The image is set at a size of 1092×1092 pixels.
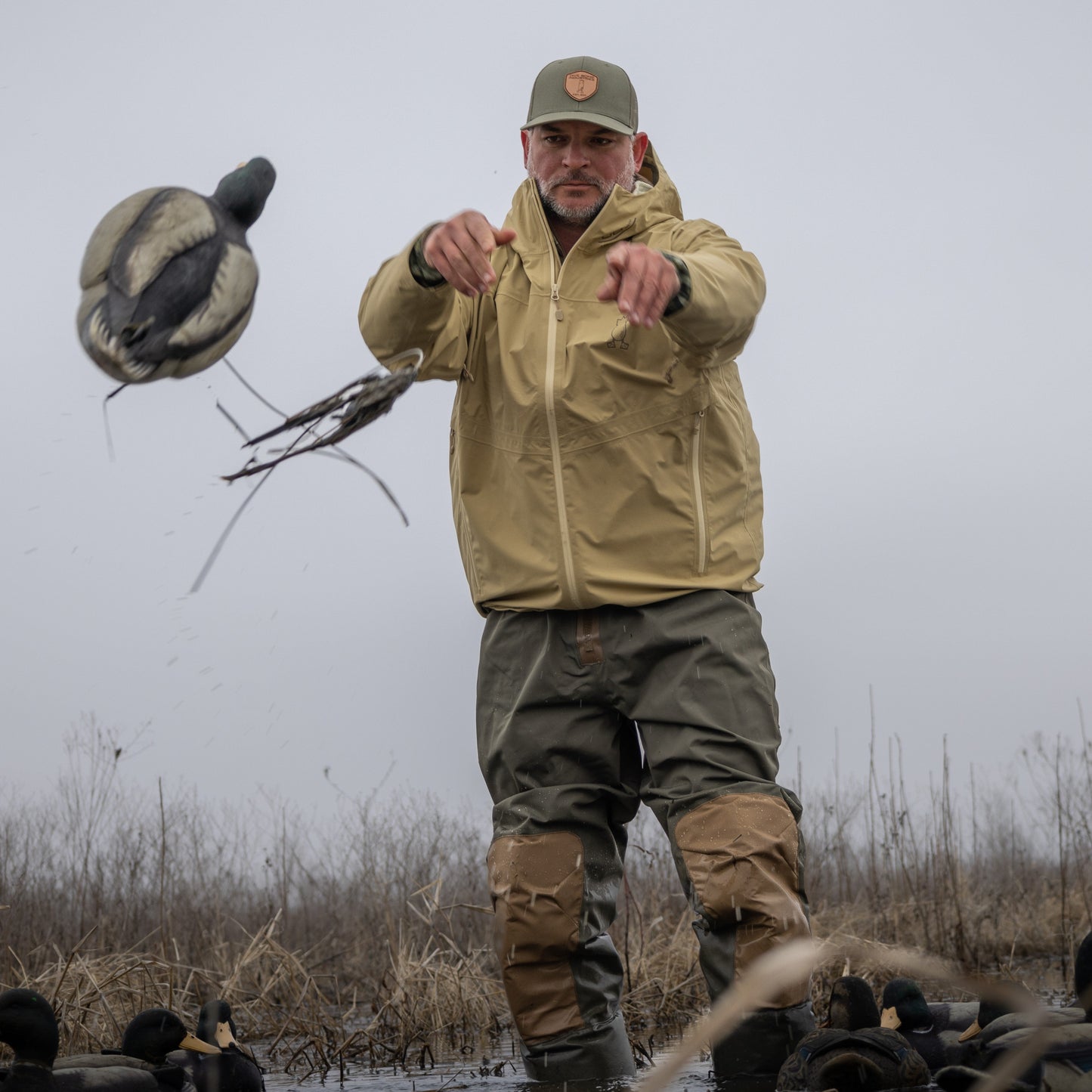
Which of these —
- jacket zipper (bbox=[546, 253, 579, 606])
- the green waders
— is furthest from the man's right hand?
the green waders

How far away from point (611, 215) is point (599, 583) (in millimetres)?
982

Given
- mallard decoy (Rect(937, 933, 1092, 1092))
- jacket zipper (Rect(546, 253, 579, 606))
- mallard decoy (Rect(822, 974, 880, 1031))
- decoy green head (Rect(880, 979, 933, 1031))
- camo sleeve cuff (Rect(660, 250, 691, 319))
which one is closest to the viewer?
mallard decoy (Rect(937, 933, 1092, 1092))

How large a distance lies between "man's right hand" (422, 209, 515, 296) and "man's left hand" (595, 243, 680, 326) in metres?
0.31

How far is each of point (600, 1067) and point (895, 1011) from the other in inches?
43.5

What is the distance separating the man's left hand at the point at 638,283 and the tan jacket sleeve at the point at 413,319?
0.57 meters

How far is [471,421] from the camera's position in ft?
12.0

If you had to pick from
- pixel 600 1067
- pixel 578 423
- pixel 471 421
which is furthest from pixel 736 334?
pixel 600 1067

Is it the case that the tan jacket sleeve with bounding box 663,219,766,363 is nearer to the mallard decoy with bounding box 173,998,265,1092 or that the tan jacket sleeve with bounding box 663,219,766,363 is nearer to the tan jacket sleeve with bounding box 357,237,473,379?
the tan jacket sleeve with bounding box 357,237,473,379

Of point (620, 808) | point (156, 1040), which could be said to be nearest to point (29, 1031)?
point (156, 1040)

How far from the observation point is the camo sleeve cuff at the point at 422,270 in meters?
3.35

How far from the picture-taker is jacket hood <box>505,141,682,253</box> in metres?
3.59

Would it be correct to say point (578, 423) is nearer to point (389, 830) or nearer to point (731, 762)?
point (731, 762)

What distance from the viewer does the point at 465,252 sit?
314 cm

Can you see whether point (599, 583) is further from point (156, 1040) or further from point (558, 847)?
point (156, 1040)
